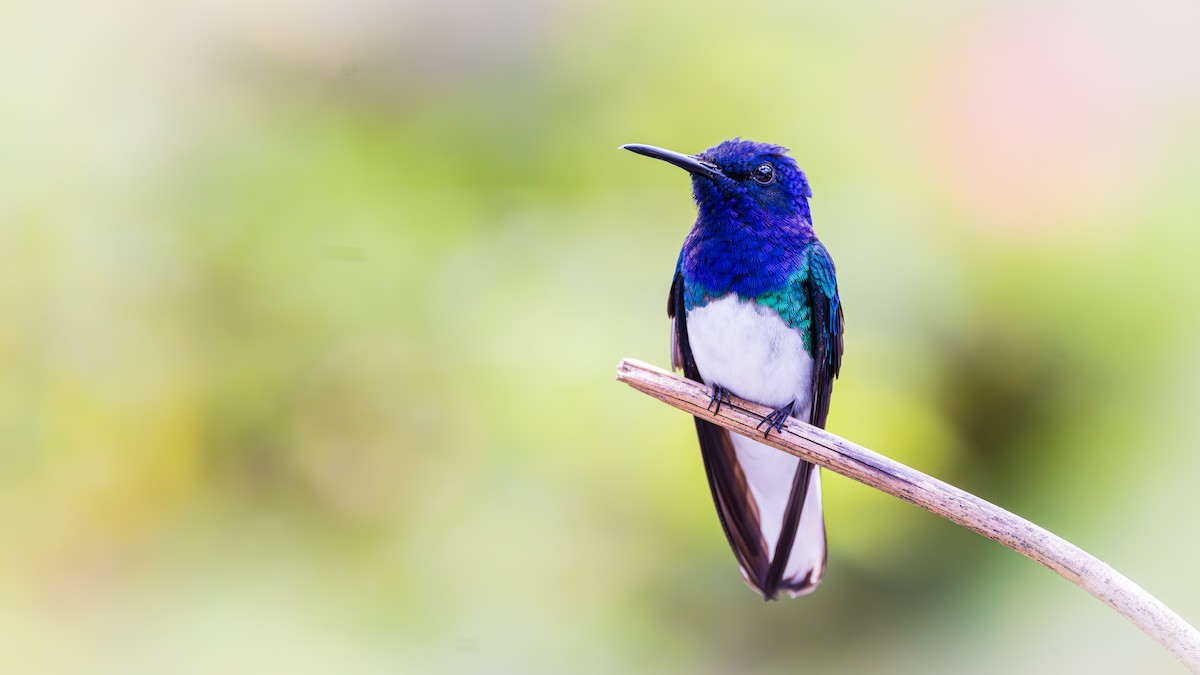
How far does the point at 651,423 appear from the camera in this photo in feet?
6.75

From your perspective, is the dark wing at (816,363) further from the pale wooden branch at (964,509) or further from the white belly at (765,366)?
the pale wooden branch at (964,509)

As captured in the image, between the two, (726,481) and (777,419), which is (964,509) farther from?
(726,481)

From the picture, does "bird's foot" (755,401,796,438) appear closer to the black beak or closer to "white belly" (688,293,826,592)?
"white belly" (688,293,826,592)

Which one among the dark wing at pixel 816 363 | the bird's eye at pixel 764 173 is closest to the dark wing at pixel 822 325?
the dark wing at pixel 816 363

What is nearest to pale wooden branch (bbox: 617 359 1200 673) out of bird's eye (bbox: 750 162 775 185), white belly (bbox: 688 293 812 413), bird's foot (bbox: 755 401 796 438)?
bird's foot (bbox: 755 401 796 438)

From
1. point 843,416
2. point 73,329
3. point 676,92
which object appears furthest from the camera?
point 676,92

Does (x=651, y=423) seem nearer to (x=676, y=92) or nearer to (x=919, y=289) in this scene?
(x=919, y=289)

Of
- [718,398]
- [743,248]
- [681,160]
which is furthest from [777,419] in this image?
[681,160]

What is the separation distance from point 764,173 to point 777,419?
26cm

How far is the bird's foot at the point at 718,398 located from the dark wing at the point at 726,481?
0.07m

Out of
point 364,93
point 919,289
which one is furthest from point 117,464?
point 919,289

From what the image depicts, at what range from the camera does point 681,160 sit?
3.01ft

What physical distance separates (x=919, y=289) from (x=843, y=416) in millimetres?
340

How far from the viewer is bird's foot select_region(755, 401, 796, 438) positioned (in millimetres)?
976
